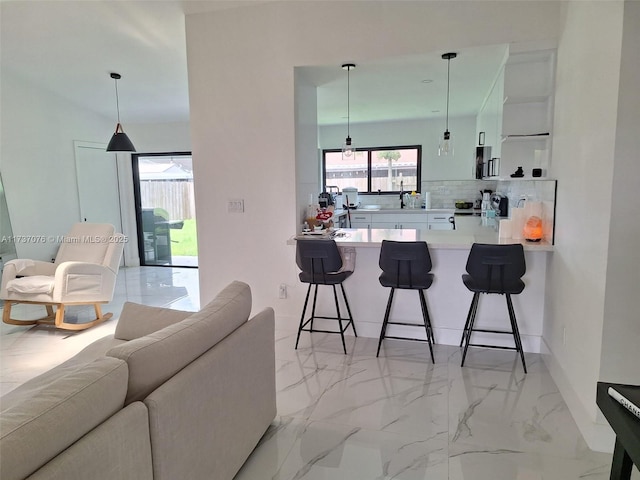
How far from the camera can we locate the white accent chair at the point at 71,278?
148 inches

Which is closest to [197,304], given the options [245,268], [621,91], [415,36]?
[245,268]

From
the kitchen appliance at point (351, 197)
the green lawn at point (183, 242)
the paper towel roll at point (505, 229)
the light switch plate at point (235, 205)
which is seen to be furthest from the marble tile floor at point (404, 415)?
the kitchen appliance at point (351, 197)

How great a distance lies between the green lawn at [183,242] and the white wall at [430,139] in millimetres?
3065

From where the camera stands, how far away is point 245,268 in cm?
374

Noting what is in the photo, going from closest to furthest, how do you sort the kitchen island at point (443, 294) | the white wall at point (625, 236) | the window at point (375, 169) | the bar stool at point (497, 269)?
the white wall at point (625, 236)
the bar stool at point (497, 269)
the kitchen island at point (443, 294)
the window at point (375, 169)

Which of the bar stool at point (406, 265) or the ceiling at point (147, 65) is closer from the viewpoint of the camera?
the bar stool at point (406, 265)

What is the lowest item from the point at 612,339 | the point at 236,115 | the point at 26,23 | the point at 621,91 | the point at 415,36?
the point at 612,339

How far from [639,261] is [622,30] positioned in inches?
41.8

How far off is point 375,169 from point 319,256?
440 centimetres

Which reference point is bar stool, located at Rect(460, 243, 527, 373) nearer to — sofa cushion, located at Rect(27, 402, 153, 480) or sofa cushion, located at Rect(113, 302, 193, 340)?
sofa cushion, located at Rect(113, 302, 193, 340)

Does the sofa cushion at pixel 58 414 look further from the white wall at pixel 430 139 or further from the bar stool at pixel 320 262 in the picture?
the white wall at pixel 430 139

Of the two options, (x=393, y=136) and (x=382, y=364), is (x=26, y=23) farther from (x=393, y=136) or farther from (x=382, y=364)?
(x=393, y=136)

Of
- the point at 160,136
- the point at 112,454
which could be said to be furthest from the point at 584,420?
the point at 160,136

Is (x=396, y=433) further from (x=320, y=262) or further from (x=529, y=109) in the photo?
(x=529, y=109)
